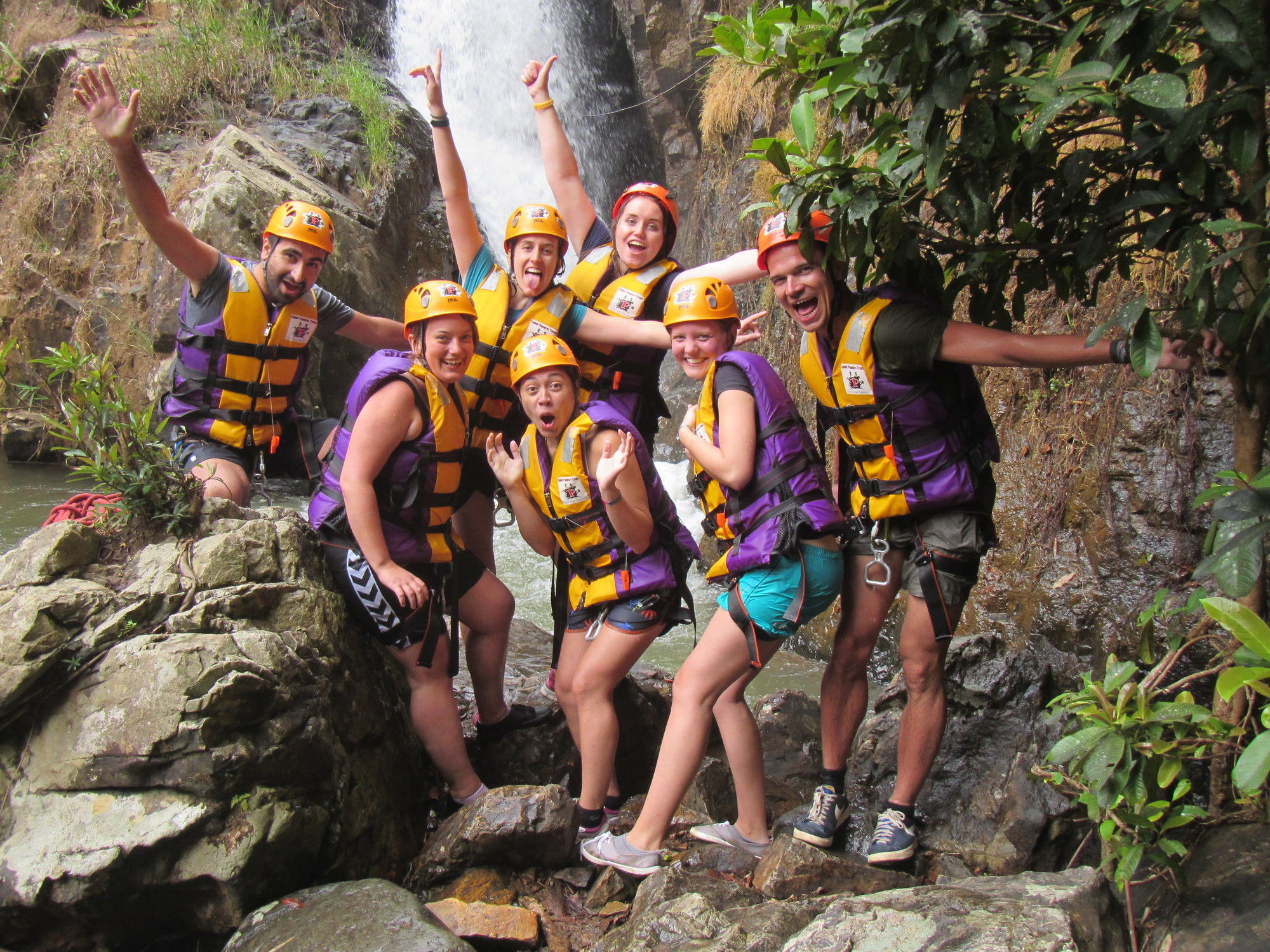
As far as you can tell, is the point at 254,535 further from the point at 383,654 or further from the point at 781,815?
the point at 781,815

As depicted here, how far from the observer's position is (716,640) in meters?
3.48

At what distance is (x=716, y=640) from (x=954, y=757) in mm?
1587

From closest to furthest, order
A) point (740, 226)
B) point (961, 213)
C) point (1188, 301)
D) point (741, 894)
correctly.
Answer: point (1188, 301)
point (961, 213)
point (741, 894)
point (740, 226)

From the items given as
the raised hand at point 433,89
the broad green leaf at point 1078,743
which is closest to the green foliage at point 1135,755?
the broad green leaf at point 1078,743

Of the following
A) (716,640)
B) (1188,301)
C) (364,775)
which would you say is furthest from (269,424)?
(1188,301)

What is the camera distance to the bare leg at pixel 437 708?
3979 millimetres

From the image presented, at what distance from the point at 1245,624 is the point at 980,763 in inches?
103

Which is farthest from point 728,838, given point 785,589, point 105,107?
point 105,107

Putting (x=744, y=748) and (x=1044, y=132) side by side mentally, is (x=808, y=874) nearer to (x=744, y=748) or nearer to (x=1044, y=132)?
(x=744, y=748)

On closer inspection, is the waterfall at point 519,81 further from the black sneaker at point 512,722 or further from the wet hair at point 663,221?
the black sneaker at point 512,722

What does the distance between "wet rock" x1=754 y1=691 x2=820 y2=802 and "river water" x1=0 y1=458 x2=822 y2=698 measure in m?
1.18

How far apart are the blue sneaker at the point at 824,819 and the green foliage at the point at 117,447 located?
9.21 ft

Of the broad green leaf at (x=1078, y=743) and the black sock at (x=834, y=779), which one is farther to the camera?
the black sock at (x=834, y=779)

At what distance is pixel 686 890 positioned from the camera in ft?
10.4
